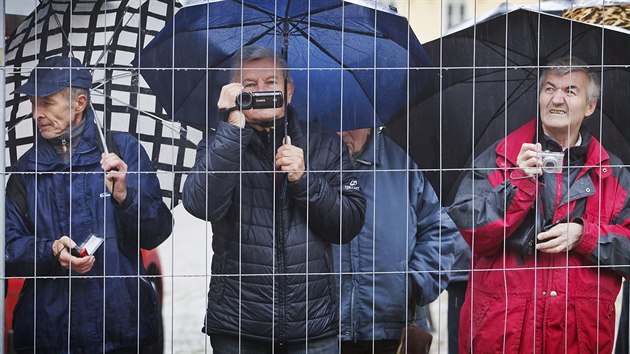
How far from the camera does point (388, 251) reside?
5473mm

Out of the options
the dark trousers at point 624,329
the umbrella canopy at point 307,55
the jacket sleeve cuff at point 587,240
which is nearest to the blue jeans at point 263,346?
the umbrella canopy at point 307,55

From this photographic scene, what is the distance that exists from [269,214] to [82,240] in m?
0.93

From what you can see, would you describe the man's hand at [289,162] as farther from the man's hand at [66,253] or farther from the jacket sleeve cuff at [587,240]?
the jacket sleeve cuff at [587,240]

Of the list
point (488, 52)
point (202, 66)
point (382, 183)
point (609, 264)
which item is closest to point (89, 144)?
point (202, 66)

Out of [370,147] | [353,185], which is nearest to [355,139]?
[370,147]

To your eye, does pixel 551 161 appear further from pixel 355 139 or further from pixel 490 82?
pixel 355 139

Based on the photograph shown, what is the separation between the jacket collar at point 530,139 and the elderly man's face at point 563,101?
9cm

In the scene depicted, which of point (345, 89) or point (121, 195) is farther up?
point (345, 89)

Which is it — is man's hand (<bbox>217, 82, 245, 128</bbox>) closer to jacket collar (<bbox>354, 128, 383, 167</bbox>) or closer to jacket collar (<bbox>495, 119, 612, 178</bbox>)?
jacket collar (<bbox>354, 128, 383, 167</bbox>)

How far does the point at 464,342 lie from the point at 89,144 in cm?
216

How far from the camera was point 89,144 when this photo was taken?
17.4 feet

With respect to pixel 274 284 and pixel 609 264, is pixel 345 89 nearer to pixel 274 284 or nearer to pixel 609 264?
pixel 274 284

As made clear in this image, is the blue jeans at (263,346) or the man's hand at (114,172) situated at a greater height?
the man's hand at (114,172)

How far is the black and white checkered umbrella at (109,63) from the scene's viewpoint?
17.3 feet
